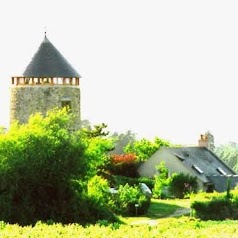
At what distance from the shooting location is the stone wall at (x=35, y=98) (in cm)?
4694

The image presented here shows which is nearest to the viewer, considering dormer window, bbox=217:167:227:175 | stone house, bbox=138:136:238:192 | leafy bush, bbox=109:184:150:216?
leafy bush, bbox=109:184:150:216

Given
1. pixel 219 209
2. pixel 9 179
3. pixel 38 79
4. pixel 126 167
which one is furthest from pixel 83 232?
pixel 126 167

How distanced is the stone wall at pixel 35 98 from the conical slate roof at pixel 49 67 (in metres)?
0.71

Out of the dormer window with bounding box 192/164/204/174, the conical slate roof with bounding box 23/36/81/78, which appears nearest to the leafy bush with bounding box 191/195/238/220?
the conical slate roof with bounding box 23/36/81/78

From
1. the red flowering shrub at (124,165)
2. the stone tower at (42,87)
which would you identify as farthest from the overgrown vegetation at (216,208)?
the red flowering shrub at (124,165)

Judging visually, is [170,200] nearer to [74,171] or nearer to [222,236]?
[74,171]

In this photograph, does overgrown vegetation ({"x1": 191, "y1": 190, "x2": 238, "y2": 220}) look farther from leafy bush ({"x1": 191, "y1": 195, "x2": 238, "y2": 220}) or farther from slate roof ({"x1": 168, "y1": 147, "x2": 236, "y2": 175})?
slate roof ({"x1": 168, "y1": 147, "x2": 236, "y2": 175})

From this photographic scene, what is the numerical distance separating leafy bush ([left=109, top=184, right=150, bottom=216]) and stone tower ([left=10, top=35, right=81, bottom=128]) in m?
6.97

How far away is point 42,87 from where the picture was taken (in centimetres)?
4697

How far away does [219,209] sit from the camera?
134 ft

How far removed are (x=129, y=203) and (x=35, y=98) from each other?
9284 millimetres

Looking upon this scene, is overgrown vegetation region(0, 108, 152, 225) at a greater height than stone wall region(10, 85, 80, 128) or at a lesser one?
lesser

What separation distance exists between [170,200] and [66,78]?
32.6 ft

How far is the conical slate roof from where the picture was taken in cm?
4681
